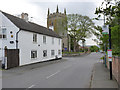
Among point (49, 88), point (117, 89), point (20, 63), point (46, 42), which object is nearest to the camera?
point (117, 89)

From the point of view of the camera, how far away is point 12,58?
648 inches

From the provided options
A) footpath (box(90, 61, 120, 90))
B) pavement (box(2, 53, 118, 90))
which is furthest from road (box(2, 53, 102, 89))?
footpath (box(90, 61, 120, 90))

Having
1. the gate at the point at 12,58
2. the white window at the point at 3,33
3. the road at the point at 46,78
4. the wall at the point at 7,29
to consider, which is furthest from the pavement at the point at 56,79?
the white window at the point at 3,33

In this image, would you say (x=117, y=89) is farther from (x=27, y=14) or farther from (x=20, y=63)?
(x=27, y=14)

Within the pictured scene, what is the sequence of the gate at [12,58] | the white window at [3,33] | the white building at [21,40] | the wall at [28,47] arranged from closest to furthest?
the gate at [12,58] < the white building at [21,40] < the wall at [28,47] < the white window at [3,33]

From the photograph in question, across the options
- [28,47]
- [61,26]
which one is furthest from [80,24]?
[28,47]

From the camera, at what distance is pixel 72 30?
48.7m

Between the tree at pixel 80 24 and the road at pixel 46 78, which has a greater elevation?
the tree at pixel 80 24

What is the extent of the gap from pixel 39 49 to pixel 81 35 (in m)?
27.4

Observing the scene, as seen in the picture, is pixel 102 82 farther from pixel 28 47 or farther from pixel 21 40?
pixel 28 47

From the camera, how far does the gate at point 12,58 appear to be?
15792mm

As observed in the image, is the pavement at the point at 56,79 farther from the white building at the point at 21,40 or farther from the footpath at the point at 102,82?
the white building at the point at 21,40

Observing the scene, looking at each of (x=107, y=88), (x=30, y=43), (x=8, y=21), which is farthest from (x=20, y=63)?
(x=107, y=88)

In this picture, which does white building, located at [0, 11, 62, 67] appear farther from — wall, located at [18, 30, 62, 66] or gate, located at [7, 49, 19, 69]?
gate, located at [7, 49, 19, 69]
